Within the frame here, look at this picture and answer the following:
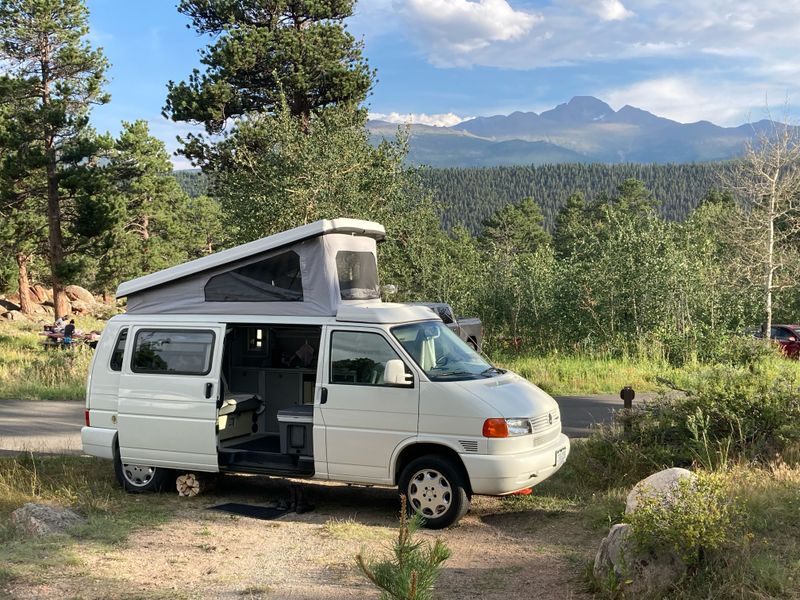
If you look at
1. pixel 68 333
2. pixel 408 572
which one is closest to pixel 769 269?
pixel 68 333

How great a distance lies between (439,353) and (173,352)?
118 inches

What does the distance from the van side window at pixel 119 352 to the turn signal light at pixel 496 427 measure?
14.2 ft

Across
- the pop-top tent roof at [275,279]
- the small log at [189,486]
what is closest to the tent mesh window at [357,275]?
the pop-top tent roof at [275,279]

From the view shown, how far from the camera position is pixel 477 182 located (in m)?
172

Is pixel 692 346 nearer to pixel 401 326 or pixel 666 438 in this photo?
pixel 666 438

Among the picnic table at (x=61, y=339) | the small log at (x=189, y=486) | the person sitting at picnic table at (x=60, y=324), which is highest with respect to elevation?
the small log at (x=189, y=486)

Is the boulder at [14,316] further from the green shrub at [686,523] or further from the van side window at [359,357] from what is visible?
the green shrub at [686,523]

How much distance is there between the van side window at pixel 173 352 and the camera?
812cm

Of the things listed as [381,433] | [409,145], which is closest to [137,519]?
[381,433]

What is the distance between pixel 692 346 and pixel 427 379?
13109 mm

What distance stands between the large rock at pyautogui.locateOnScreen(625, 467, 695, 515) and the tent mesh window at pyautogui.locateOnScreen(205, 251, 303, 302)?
389 centimetres

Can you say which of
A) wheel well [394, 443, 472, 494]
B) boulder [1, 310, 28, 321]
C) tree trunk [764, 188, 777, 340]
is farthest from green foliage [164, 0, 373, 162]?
boulder [1, 310, 28, 321]

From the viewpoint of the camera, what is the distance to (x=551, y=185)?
171m

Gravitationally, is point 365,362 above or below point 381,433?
above
